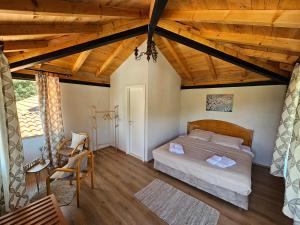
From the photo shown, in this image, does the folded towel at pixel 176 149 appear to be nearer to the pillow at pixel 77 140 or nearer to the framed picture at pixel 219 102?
the framed picture at pixel 219 102

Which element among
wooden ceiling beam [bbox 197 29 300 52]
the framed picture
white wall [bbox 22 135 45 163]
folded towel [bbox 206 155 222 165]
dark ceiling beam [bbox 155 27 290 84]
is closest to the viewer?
wooden ceiling beam [bbox 197 29 300 52]

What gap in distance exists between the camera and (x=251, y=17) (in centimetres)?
110

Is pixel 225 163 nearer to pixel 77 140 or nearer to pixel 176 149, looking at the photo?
pixel 176 149

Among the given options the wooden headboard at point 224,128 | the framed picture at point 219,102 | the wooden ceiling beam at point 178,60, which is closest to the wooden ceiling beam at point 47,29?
the wooden ceiling beam at point 178,60

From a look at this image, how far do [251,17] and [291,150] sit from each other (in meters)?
1.67

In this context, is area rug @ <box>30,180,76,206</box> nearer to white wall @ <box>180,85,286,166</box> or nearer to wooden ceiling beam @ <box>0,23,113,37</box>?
wooden ceiling beam @ <box>0,23,113,37</box>

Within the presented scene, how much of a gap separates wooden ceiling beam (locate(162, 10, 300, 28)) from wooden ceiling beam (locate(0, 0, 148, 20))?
30.3 inches

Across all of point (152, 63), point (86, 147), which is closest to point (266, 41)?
point (152, 63)

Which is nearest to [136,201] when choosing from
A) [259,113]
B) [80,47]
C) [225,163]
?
[225,163]

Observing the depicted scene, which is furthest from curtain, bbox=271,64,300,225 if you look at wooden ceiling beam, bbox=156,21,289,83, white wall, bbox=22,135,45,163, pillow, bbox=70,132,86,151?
white wall, bbox=22,135,45,163

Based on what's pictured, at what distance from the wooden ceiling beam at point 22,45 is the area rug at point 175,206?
2873 millimetres

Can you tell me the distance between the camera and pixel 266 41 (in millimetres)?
1472

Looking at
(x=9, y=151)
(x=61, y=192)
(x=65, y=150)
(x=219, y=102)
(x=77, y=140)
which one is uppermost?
(x=219, y=102)

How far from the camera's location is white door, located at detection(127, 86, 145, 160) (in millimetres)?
3923
